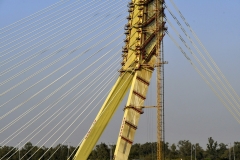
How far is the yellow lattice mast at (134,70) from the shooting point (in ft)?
114

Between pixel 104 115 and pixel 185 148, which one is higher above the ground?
pixel 185 148

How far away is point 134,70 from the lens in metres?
36.0

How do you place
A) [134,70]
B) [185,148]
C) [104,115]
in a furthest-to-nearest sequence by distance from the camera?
[185,148], [134,70], [104,115]

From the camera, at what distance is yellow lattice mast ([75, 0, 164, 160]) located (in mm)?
34625

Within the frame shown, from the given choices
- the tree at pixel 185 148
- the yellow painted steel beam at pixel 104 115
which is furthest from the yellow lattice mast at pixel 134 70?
the tree at pixel 185 148

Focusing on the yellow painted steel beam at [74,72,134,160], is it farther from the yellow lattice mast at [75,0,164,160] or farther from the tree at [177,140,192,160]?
the tree at [177,140,192,160]

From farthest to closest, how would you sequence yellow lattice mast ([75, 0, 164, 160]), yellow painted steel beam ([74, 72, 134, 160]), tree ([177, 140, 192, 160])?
tree ([177, 140, 192, 160])
yellow lattice mast ([75, 0, 164, 160])
yellow painted steel beam ([74, 72, 134, 160])

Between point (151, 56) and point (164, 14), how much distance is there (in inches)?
107

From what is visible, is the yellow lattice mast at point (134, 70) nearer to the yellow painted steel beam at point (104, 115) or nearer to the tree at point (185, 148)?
the yellow painted steel beam at point (104, 115)

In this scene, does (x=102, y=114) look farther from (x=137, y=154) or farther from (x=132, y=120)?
(x=137, y=154)

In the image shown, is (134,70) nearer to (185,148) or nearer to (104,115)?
(104,115)

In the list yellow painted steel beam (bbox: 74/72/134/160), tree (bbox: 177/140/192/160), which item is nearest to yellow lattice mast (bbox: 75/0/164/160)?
yellow painted steel beam (bbox: 74/72/134/160)

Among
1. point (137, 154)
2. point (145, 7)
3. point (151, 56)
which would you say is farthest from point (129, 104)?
point (137, 154)

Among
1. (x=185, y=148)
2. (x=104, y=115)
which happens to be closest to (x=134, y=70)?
(x=104, y=115)
